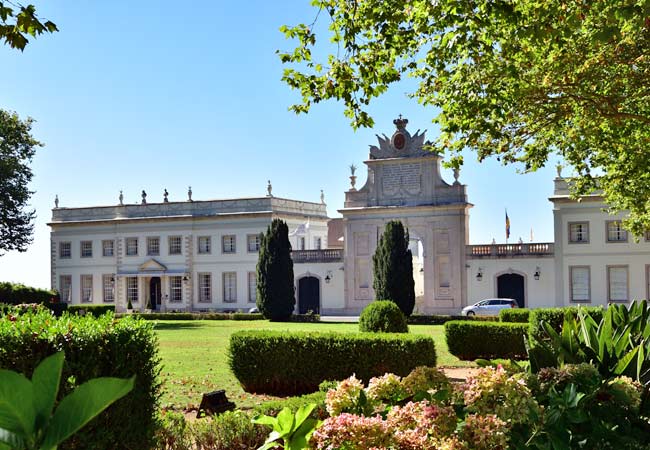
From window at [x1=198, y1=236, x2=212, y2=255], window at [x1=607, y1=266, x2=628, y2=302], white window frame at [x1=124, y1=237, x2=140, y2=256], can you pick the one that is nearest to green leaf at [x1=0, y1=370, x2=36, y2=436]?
window at [x1=607, y1=266, x2=628, y2=302]

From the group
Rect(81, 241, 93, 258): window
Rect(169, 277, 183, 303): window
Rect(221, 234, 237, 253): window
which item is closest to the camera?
Rect(221, 234, 237, 253): window

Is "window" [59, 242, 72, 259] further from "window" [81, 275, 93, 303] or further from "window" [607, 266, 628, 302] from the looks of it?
"window" [607, 266, 628, 302]

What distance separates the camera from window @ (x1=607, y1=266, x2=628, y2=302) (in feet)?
124

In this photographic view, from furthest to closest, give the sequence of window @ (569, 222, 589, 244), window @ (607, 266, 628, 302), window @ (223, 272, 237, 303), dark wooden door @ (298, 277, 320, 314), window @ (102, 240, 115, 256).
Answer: window @ (102, 240, 115, 256) < window @ (223, 272, 237, 303) < dark wooden door @ (298, 277, 320, 314) < window @ (569, 222, 589, 244) < window @ (607, 266, 628, 302)

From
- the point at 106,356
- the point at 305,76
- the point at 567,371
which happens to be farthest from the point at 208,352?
the point at 567,371

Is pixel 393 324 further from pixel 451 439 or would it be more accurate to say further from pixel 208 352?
pixel 451 439

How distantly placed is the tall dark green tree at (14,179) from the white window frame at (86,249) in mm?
15431

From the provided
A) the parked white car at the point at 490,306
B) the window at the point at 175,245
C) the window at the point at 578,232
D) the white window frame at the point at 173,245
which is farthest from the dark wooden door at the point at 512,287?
the window at the point at 175,245

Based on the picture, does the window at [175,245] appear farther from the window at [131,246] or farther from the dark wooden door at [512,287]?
the dark wooden door at [512,287]

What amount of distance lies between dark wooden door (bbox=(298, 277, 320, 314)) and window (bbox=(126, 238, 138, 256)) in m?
12.7

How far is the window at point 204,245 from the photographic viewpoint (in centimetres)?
4884

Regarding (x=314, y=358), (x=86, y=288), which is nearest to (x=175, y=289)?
(x=86, y=288)

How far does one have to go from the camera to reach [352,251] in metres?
44.5

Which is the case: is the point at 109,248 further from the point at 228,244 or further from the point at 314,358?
the point at 314,358
